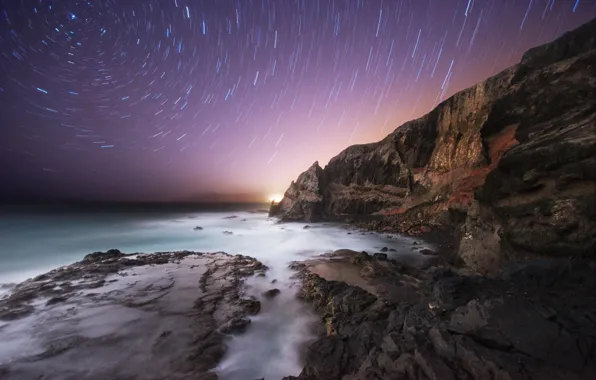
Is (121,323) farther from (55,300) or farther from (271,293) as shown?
(271,293)

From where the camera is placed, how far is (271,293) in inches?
475

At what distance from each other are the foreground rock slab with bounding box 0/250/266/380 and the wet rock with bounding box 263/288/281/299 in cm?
134

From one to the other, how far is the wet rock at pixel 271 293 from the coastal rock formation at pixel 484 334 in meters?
4.47

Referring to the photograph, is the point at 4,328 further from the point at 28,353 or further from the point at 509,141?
the point at 509,141

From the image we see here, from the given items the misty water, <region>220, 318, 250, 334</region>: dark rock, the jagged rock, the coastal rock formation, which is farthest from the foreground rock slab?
the jagged rock

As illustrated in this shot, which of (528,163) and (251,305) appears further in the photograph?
(251,305)

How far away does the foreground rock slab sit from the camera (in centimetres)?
698

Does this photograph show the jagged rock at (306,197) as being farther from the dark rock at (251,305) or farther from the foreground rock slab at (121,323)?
the dark rock at (251,305)

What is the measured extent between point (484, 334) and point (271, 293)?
356 inches

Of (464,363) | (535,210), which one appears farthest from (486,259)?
(464,363)

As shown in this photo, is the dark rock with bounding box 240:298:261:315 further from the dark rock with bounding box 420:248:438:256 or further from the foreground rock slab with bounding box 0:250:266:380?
the dark rock with bounding box 420:248:438:256

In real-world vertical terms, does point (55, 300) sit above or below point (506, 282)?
below

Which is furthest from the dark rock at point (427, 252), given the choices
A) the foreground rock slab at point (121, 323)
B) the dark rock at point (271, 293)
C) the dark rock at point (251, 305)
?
the dark rock at point (251, 305)

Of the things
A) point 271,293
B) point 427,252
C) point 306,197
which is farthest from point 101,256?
point 306,197
